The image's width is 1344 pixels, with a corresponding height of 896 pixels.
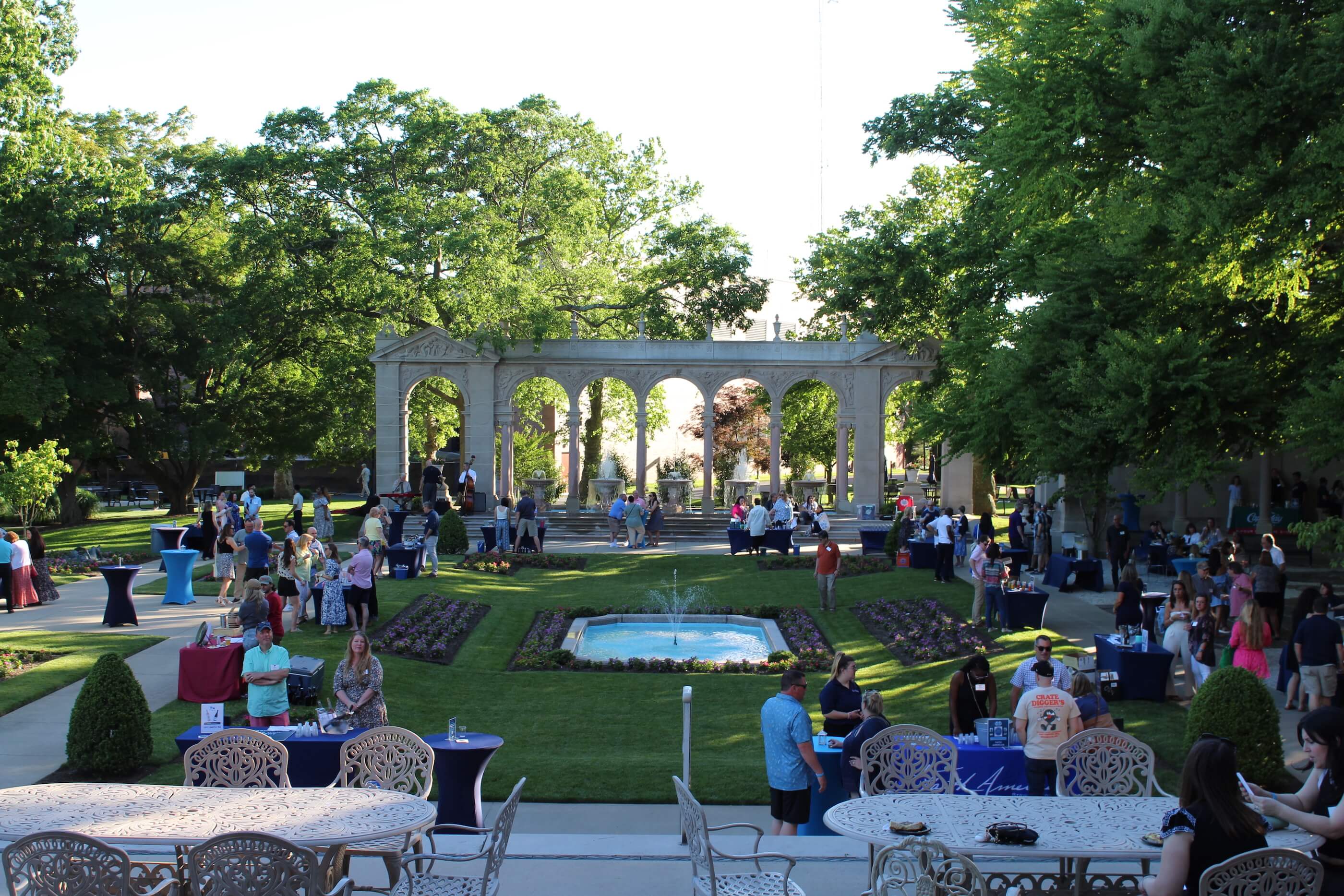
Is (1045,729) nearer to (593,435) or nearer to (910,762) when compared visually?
(910,762)

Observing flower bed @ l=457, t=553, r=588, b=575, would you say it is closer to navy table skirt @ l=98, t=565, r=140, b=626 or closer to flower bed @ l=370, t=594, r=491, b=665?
flower bed @ l=370, t=594, r=491, b=665

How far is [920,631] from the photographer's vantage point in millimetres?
20047

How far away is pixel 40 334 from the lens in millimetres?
34406

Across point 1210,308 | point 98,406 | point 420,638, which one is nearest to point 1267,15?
point 1210,308

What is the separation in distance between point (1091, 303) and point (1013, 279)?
2874 millimetres

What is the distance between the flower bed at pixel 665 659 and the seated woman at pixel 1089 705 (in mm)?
5987

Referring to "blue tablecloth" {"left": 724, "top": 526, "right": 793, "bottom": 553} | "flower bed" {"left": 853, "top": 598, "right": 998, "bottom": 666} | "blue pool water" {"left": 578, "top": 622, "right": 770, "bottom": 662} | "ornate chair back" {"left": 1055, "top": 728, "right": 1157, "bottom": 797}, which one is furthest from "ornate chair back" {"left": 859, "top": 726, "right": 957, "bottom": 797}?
"blue tablecloth" {"left": 724, "top": 526, "right": 793, "bottom": 553}

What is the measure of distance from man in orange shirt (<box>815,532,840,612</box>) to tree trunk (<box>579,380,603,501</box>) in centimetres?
2361

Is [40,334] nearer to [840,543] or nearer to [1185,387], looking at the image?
[840,543]

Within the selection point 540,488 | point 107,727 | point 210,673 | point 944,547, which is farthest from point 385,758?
point 540,488

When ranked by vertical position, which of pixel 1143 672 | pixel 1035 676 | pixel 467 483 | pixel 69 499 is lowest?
pixel 1143 672

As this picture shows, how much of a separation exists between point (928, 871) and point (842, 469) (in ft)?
106

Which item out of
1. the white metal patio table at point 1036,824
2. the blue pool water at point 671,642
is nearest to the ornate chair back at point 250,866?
the white metal patio table at point 1036,824

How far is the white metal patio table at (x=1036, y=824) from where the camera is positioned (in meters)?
6.41
